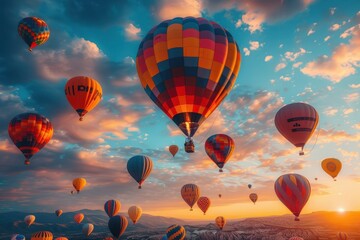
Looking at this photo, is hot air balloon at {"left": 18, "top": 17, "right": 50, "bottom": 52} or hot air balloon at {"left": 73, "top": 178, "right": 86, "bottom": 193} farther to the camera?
hot air balloon at {"left": 73, "top": 178, "right": 86, "bottom": 193}

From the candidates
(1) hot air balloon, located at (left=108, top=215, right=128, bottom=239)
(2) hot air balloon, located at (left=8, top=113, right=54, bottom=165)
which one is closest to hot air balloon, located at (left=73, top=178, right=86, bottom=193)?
(1) hot air balloon, located at (left=108, top=215, right=128, bottom=239)

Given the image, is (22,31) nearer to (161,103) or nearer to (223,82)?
(161,103)

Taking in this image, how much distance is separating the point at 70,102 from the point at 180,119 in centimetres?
2143

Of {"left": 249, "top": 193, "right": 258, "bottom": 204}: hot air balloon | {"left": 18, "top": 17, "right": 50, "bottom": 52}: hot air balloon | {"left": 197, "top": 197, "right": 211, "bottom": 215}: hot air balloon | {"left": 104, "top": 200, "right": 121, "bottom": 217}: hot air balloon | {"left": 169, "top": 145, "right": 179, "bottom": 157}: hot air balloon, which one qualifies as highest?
{"left": 18, "top": 17, "right": 50, "bottom": 52}: hot air balloon

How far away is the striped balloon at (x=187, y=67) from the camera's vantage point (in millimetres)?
28719

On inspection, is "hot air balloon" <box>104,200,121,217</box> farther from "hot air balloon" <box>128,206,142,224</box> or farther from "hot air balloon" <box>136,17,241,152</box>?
"hot air balloon" <box>136,17,241,152</box>

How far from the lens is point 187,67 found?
28.5 m

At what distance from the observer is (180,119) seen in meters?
28.9

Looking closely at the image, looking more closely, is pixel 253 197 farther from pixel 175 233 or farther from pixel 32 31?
pixel 32 31

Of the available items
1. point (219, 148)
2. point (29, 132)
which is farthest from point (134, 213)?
point (29, 132)

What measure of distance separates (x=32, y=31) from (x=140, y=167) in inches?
1308

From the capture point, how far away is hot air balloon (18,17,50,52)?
51812 millimetres

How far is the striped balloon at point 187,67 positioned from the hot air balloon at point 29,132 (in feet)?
83.5

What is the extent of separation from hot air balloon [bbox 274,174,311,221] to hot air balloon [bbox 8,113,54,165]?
138 feet
